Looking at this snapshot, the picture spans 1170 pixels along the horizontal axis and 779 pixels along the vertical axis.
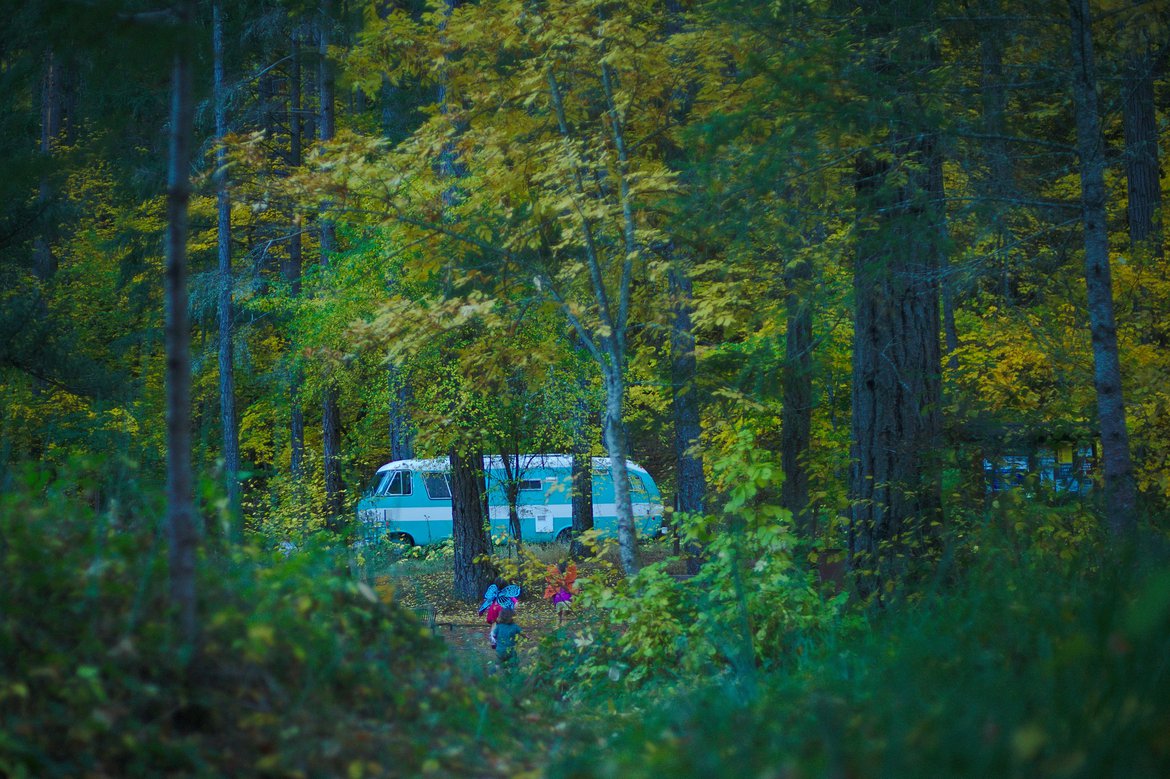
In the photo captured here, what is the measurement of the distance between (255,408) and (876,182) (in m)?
18.5

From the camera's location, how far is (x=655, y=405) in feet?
50.9

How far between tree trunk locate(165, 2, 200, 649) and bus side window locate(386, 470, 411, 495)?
2166 cm

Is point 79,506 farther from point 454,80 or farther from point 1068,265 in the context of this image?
point 1068,265

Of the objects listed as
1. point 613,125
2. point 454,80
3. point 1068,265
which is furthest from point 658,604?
point 1068,265

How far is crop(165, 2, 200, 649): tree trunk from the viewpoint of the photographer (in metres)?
3.39

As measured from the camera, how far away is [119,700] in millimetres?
3176

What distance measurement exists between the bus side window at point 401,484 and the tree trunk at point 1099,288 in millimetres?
20096

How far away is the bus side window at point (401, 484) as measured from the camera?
82.2 ft

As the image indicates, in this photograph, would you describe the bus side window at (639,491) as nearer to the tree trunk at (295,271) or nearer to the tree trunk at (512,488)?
the tree trunk at (512,488)

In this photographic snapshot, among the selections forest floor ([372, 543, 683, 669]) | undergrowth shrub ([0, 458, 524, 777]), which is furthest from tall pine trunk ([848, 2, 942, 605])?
forest floor ([372, 543, 683, 669])

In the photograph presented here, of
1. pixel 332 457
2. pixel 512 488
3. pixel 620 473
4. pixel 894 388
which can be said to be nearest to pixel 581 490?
pixel 512 488

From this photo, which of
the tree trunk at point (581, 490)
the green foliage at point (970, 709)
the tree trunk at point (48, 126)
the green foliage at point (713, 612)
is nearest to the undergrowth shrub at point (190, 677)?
the green foliage at point (970, 709)

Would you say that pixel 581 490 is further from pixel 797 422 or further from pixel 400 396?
pixel 797 422

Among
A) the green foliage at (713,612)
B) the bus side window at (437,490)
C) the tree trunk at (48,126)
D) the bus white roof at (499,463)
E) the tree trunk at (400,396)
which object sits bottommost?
the green foliage at (713,612)
